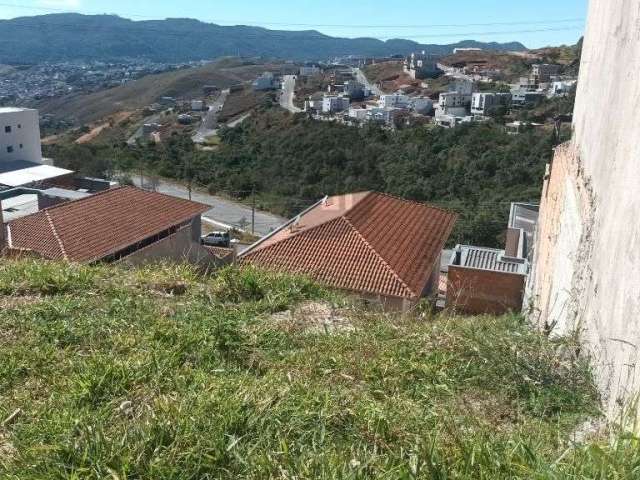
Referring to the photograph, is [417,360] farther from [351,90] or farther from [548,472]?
[351,90]

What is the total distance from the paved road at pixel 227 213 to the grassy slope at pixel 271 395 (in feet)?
84.8

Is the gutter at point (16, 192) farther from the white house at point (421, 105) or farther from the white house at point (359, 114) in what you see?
the white house at point (421, 105)

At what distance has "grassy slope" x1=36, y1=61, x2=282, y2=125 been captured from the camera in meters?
93.8

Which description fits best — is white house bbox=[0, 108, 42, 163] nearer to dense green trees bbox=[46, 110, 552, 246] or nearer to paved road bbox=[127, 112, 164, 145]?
dense green trees bbox=[46, 110, 552, 246]

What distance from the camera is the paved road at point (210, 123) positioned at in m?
60.9

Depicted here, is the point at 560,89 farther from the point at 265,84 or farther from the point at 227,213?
the point at 265,84

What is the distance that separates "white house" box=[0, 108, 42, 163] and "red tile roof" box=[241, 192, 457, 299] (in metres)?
22.7

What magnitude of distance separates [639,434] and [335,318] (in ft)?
9.54

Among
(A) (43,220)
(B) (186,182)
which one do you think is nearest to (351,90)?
(B) (186,182)

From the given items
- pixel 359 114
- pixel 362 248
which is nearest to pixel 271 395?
pixel 362 248

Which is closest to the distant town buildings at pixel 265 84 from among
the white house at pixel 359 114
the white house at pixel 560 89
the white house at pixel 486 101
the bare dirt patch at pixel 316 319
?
the white house at pixel 359 114

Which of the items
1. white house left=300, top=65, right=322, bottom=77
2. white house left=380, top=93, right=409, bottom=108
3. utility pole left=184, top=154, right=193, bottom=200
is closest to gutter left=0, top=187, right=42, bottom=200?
utility pole left=184, top=154, right=193, bottom=200

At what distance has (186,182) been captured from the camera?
4222 centimetres

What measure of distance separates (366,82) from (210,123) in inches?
1598
